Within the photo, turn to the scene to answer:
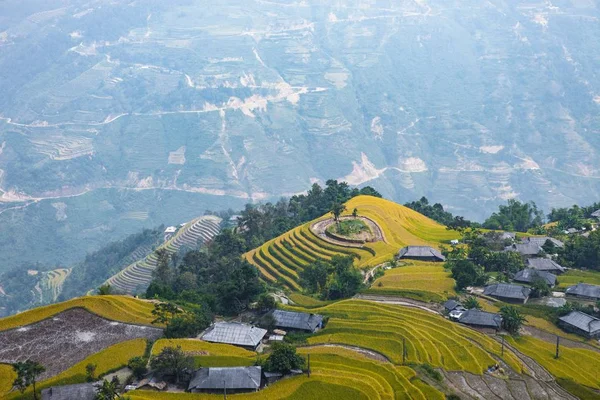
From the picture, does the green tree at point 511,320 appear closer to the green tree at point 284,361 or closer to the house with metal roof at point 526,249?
the green tree at point 284,361

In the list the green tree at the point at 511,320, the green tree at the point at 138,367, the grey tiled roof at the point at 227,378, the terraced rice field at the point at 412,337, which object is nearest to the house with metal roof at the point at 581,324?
the green tree at the point at 511,320

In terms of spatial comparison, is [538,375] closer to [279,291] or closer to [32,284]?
[279,291]

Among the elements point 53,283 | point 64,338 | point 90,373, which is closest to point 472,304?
point 90,373

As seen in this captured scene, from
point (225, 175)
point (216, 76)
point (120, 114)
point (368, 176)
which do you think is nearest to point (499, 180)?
point (368, 176)

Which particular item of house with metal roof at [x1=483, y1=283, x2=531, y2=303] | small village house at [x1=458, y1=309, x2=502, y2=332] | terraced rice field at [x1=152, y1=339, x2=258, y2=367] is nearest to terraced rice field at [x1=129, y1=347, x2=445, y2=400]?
terraced rice field at [x1=152, y1=339, x2=258, y2=367]

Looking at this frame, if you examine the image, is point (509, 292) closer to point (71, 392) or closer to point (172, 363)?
point (172, 363)

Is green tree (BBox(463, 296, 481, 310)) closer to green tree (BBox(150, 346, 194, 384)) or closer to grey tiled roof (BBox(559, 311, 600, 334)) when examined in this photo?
grey tiled roof (BBox(559, 311, 600, 334))
